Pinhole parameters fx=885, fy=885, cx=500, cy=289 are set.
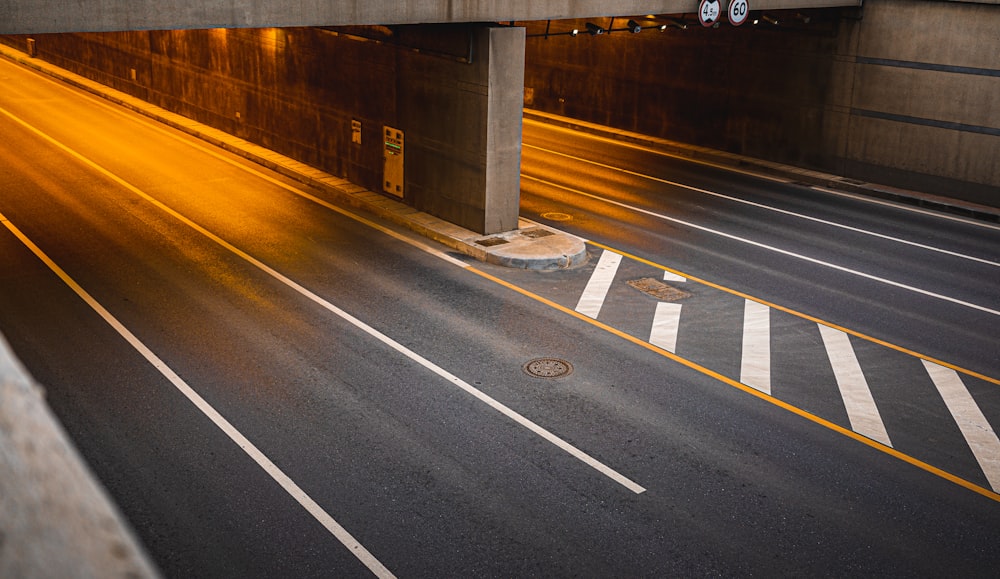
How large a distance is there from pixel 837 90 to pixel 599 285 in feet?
42.9

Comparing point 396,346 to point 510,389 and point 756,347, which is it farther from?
point 756,347

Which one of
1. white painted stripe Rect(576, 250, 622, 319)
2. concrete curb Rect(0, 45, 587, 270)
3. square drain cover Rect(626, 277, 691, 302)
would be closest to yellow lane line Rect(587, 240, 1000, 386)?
white painted stripe Rect(576, 250, 622, 319)

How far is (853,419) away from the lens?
466 inches

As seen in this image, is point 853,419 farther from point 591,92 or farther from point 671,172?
point 591,92

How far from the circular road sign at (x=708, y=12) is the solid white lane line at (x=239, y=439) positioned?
14040 millimetres

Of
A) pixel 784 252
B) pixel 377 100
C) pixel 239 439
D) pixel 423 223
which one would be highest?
pixel 377 100

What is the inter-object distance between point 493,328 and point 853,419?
5.69 m

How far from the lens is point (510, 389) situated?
12445 mm

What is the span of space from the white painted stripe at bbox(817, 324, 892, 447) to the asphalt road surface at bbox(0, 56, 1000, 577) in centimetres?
5

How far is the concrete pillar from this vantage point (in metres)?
18.2

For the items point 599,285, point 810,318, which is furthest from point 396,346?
point 810,318

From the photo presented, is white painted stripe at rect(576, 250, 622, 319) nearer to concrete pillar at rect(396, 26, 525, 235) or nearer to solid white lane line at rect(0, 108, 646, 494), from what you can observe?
concrete pillar at rect(396, 26, 525, 235)

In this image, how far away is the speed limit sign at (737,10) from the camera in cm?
2081

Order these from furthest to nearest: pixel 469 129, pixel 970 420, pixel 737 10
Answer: pixel 737 10 → pixel 469 129 → pixel 970 420
